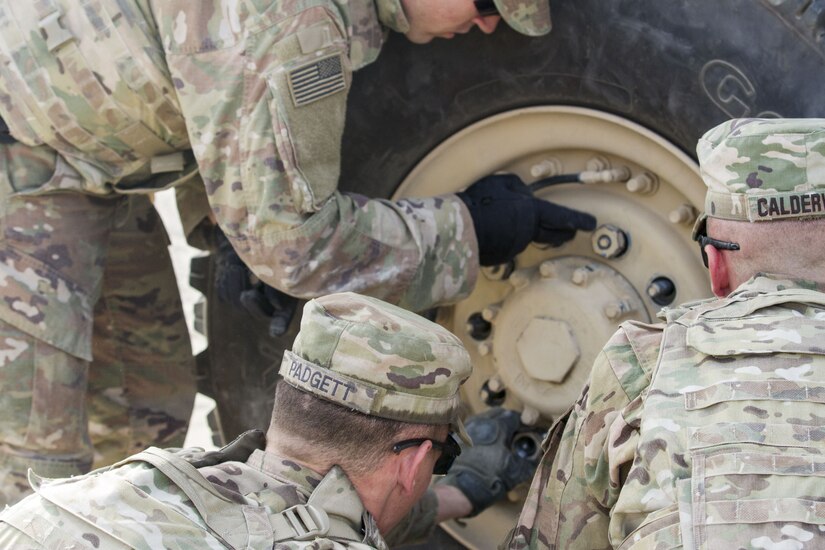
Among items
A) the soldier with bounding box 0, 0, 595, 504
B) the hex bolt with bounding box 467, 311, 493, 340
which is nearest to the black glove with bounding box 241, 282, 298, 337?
the soldier with bounding box 0, 0, 595, 504

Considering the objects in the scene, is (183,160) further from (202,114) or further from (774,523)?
(774,523)

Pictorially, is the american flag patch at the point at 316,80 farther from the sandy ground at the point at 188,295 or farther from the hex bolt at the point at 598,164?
the sandy ground at the point at 188,295

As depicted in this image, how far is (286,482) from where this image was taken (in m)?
1.84

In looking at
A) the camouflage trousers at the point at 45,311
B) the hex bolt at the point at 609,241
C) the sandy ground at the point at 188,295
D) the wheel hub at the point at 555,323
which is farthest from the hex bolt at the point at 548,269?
the sandy ground at the point at 188,295

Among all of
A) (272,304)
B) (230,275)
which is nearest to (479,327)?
(272,304)

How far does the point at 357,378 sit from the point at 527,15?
2.58 ft

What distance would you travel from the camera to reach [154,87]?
2482mm

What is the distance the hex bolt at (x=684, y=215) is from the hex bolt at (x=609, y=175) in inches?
4.8

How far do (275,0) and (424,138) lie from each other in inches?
18.0

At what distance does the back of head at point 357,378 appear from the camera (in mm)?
1870

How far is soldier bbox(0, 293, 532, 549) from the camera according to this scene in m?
1.67

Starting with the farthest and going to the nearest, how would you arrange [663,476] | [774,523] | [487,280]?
1. [487,280]
2. [663,476]
3. [774,523]

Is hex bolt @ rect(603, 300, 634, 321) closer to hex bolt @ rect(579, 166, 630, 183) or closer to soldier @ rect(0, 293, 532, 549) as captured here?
hex bolt @ rect(579, 166, 630, 183)

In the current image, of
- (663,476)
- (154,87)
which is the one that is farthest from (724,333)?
(154,87)
